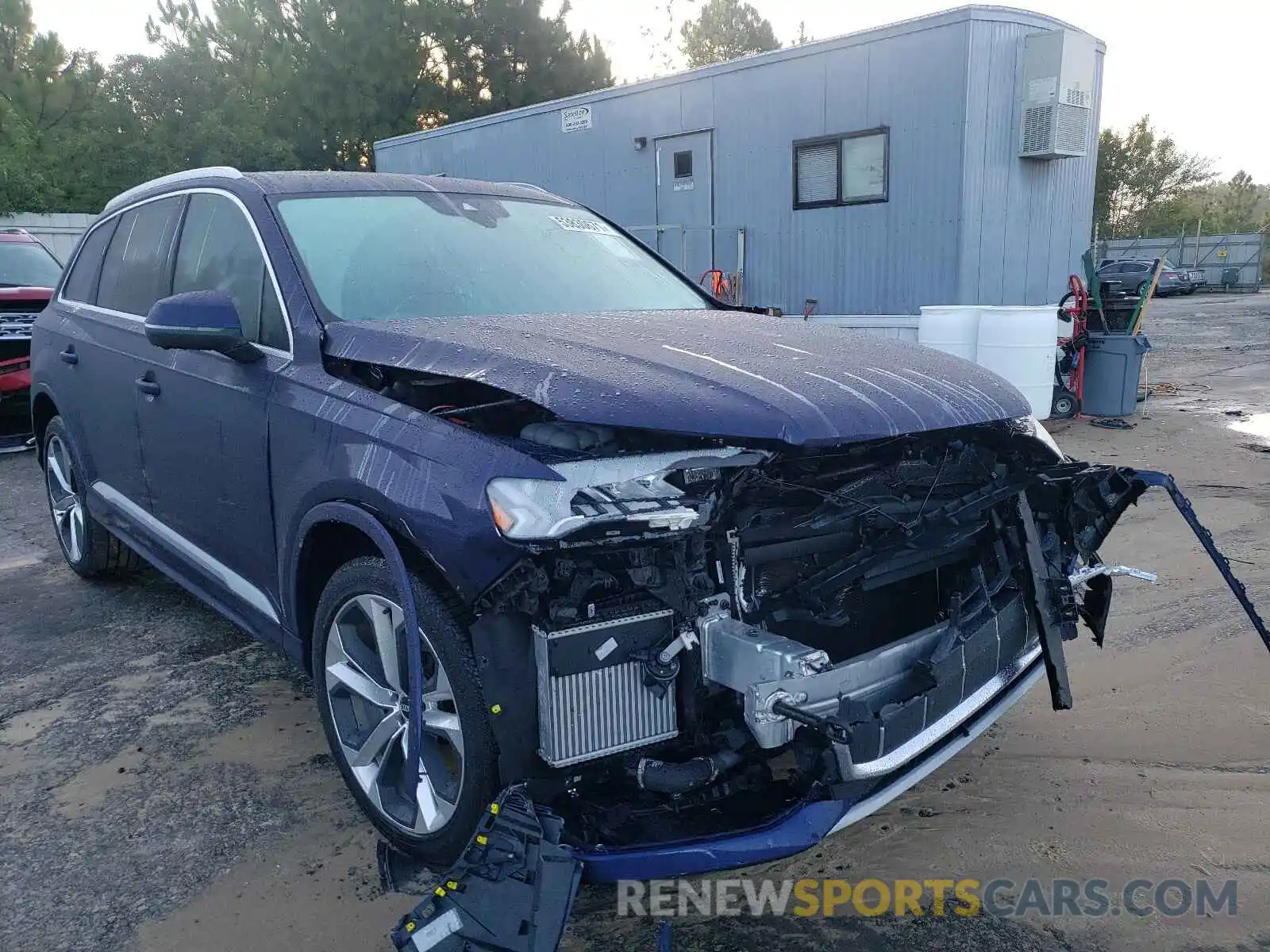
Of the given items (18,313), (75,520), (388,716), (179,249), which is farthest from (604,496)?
(18,313)

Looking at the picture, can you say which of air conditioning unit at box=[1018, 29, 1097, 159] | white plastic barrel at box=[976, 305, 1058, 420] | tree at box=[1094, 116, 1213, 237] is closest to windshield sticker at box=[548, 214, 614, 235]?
white plastic barrel at box=[976, 305, 1058, 420]

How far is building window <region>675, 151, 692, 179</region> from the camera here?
12.2 m

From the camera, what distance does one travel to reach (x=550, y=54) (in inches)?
1162

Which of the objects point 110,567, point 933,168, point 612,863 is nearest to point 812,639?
point 612,863

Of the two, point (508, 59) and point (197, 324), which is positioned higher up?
point (508, 59)

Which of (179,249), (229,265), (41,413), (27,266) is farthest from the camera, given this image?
(27,266)

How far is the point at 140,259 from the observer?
13.1ft

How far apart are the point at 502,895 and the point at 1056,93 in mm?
10286

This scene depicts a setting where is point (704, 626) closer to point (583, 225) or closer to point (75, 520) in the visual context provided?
point (583, 225)

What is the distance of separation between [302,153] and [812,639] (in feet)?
95.9

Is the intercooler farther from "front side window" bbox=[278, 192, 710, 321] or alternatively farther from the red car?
the red car

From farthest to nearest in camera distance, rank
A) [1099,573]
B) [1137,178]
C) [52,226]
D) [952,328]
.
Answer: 1. [1137,178]
2. [52,226]
3. [952,328]
4. [1099,573]

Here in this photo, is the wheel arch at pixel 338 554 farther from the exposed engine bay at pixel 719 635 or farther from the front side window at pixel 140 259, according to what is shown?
the front side window at pixel 140 259

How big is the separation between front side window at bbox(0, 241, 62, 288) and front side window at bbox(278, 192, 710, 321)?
274 inches
